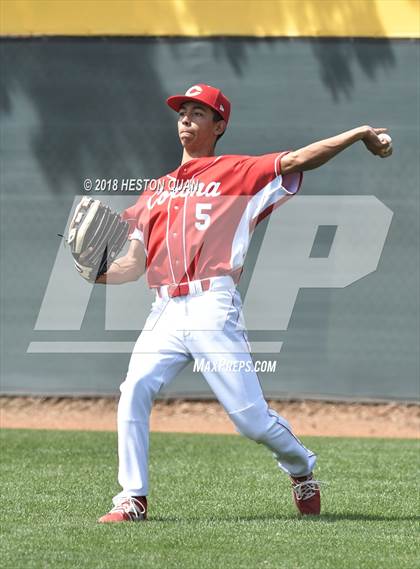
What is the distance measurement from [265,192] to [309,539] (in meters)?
1.69

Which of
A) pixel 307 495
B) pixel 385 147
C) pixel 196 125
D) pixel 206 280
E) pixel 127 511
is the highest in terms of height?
pixel 196 125

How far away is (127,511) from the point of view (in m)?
5.84

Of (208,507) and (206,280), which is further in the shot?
(208,507)

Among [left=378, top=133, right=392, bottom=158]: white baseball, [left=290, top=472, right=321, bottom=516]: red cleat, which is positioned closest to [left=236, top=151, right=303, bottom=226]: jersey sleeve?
[left=378, top=133, right=392, bottom=158]: white baseball

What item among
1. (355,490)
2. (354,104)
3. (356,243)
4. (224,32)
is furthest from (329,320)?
(355,490)

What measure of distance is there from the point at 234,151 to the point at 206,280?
559cm

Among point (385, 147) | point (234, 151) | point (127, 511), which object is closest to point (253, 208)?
point (385, 147)

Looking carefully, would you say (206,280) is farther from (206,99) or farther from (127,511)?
(127,511)

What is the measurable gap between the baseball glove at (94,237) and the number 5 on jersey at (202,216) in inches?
19.9

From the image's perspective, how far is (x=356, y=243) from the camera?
37.4ft

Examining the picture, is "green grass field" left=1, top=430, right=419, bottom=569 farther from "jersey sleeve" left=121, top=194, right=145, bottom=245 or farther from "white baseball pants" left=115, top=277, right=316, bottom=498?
"jersey sleeve" left=121, top=194, right=145, bottom=245

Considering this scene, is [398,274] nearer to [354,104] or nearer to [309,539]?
[354,104]

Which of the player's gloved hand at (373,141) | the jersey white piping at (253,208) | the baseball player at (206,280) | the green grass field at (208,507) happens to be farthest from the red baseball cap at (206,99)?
the green grass field at (208,507)

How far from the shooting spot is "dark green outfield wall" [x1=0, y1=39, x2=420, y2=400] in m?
11.4
